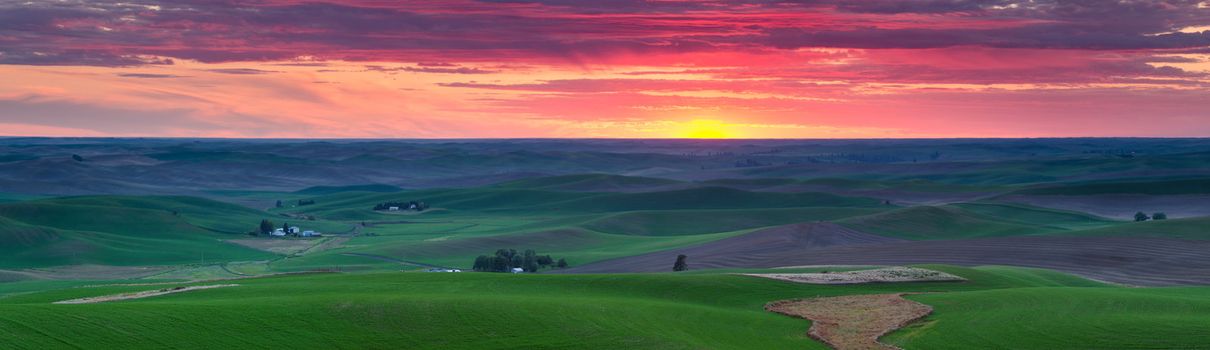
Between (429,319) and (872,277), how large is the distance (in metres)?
31.6

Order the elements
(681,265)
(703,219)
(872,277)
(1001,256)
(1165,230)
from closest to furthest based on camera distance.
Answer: (872,277)
(681,265)
(1001,256)
(1165,230)
(703,219)

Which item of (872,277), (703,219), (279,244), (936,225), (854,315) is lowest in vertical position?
(279,244)

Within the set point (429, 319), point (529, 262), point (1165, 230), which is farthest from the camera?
point (1165, 230)

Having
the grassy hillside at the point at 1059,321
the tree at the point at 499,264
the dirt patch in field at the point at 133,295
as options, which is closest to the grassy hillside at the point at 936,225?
the tree at the point at 499,264

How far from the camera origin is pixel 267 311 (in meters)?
48.3

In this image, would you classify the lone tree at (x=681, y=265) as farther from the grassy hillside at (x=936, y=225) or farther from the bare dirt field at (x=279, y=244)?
the bare dirt field at (x=279, y=244)

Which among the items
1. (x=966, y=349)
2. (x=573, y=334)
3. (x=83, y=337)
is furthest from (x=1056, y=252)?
(x=83, y=337)

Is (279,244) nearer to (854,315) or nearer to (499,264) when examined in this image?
(499,264)

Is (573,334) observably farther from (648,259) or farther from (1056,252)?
(1056,252)

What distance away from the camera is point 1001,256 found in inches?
4119

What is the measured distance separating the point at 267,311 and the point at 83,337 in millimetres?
8396

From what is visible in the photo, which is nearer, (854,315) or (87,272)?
(854,315)

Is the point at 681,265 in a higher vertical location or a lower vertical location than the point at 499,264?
higher

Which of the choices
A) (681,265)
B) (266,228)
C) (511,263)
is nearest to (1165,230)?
(681,265)
